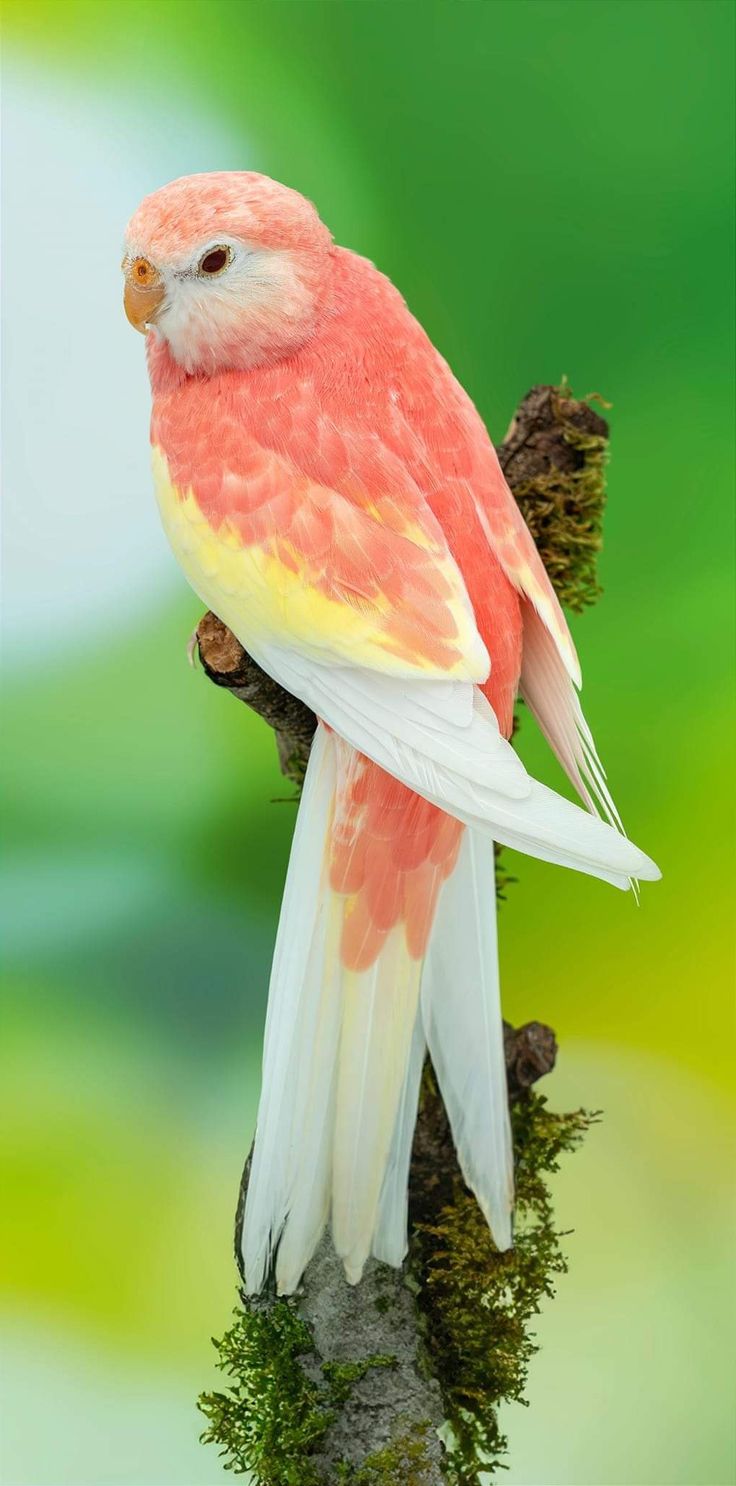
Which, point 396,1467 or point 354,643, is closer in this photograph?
point 354,643

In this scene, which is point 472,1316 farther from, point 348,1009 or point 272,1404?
point 348,1009

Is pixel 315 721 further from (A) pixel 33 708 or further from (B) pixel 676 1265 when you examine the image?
(B) pixel 676 1265

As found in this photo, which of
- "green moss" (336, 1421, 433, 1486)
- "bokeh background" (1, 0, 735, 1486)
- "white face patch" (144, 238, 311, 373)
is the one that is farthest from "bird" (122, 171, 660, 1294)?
"bokeh background" (1, 0, 735, 1486)

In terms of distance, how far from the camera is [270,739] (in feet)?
5.06

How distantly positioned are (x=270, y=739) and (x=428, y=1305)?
68 cm

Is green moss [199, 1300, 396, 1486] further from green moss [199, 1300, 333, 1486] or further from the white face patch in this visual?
the white face patch

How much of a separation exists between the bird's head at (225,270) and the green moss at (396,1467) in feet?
3.07

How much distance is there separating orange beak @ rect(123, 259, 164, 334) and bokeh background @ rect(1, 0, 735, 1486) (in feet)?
1.64

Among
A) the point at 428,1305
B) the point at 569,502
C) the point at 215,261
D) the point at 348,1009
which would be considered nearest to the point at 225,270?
the point at 215,261

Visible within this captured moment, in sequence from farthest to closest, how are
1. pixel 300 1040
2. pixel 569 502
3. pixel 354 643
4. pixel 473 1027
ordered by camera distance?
pixel 569 502
pixel 473 1027
pixel 300 1040
pixel 354 643

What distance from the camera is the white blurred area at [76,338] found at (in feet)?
4.50

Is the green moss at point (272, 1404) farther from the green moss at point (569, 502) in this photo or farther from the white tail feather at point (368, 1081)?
the green moss at point (569, 502)

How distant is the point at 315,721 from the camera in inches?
44.7

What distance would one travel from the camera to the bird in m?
0.89
